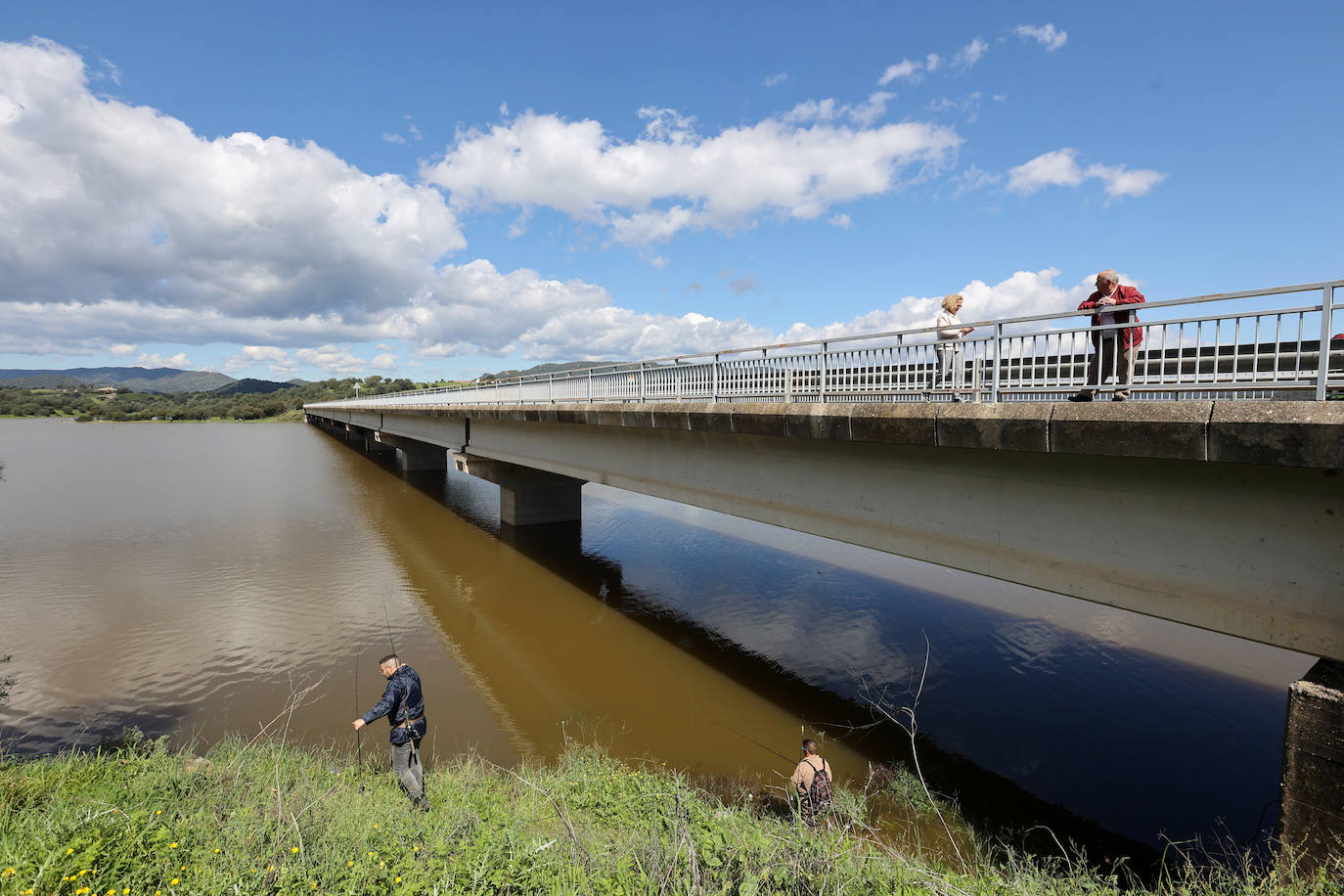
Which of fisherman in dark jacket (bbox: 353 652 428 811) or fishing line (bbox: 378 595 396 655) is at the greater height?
fisherman in dark jacket (bbox: 353 652 428 811)

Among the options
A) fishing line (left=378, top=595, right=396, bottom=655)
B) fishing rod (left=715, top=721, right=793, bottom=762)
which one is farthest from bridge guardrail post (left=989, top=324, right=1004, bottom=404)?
fishing line (left=378, top=595, right=396, bottom=655)

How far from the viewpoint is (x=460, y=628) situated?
12211 millimetres

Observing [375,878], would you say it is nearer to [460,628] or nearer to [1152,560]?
[1152,560]

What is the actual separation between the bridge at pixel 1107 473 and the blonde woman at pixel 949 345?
Result: 5cm

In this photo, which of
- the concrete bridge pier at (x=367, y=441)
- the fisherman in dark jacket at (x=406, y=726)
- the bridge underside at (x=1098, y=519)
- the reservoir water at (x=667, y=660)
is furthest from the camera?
the concrete bridge pier at (x=367, y=441)

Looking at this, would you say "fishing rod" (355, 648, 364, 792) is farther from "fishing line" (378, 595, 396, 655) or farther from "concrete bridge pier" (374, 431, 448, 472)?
"concrete bridge pier" (374, 431, 448, 472)

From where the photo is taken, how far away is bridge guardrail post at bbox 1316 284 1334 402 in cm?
419

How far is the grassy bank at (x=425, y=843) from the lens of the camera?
3.91 meters

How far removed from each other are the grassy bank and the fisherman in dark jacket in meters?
0.17

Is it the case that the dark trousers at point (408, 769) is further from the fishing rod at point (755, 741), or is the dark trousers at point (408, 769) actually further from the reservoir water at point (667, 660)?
the fishing rod at point (755, 741)

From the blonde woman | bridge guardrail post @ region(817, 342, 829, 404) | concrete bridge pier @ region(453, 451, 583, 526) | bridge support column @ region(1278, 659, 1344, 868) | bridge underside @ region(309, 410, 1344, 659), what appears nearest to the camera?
bridge support column @ region(1278, 659, 1344, 868)

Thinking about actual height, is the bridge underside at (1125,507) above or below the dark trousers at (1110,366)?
below

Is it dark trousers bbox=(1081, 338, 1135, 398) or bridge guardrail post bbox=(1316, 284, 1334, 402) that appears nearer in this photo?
bridge guardrail post bbox=(1316, 284, 1334, 402)

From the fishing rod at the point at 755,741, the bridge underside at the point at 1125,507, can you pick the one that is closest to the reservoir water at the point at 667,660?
the fishing rod at the point at 755,741
